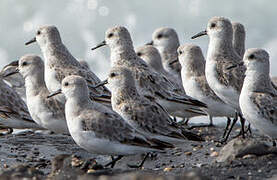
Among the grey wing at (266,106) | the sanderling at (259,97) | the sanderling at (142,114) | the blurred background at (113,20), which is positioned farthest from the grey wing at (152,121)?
the blurred background at (113,20)

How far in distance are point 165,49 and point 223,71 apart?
4.48 metres

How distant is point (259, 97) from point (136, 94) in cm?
196

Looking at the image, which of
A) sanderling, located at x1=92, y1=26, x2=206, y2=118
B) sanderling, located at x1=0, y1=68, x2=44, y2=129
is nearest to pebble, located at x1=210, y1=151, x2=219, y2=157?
sanderling, located at x1=92, y1=26, x2=206, y2=118

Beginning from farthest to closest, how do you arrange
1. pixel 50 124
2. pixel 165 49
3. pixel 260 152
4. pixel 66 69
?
1. pixel 165 49
2. pixel 66 69
3. pixel 50 124
4. pixel 260 152

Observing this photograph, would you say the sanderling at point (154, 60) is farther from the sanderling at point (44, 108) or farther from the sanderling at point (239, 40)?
the sanderling at point (44, 108)

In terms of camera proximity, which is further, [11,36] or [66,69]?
[11,36]

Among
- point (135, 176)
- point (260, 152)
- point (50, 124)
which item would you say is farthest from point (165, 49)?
point (135, 176)

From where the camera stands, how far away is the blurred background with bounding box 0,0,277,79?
22375 millimetres

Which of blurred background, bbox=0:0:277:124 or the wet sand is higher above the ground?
blurred background, bbox=0:0:277:124

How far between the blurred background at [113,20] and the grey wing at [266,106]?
12.3 m

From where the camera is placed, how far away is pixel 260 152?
8867 millimetres

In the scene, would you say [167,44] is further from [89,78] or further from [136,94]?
[136,94]

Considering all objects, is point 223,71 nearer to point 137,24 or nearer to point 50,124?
point 50,124

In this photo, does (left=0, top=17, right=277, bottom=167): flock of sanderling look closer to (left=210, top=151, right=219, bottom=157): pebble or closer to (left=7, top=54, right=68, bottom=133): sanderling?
(left=7, top=54, right=68, bottom=133): sanderling
